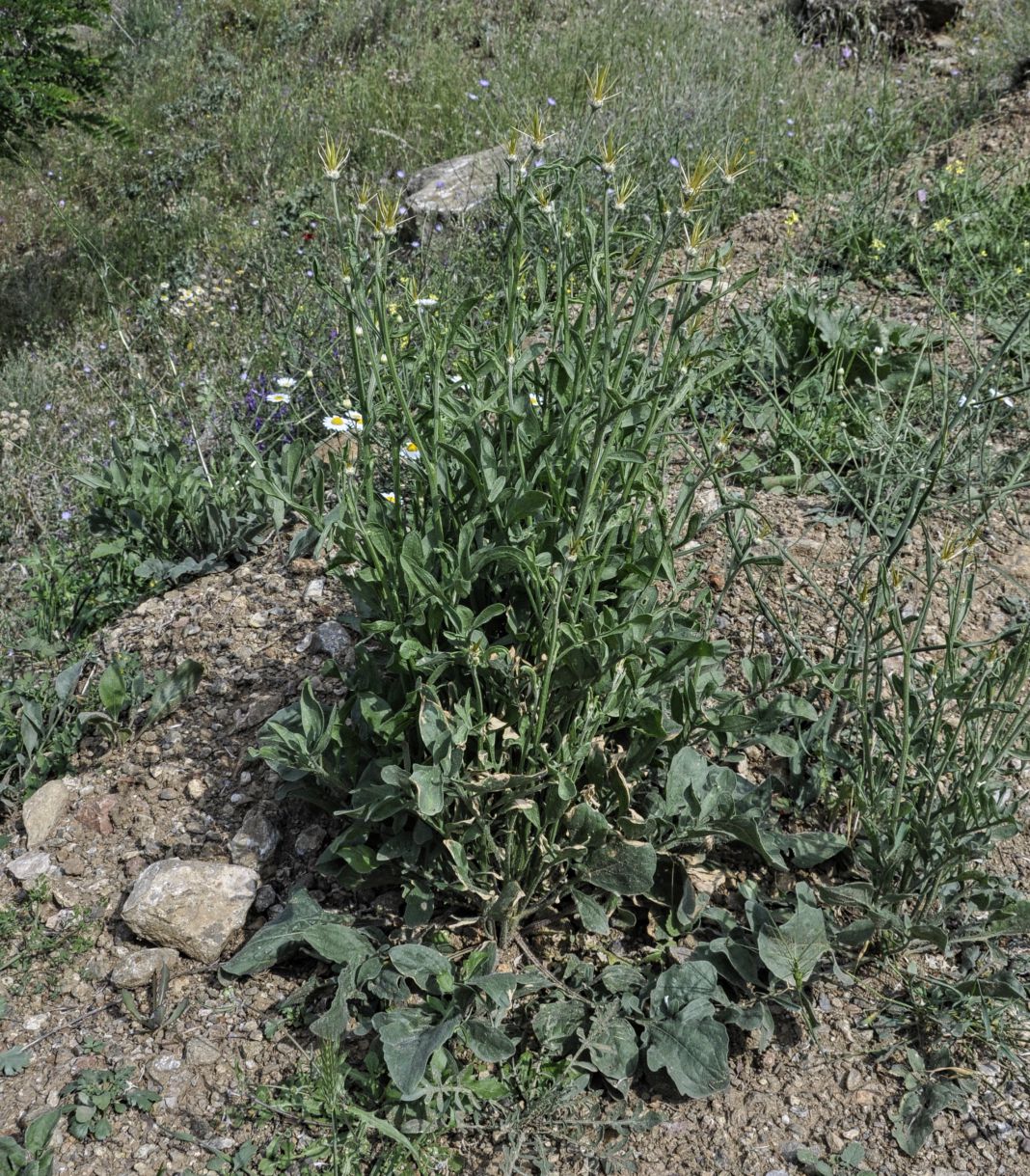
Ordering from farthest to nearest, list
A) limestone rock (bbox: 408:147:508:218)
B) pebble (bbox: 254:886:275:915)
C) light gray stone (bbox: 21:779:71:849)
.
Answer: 1. limestone rock (bbox: 408:147:508:218)
2. light gray stone (bbox: 21:779:71:849)
3. pebble (bbox: 254:886:275:915)

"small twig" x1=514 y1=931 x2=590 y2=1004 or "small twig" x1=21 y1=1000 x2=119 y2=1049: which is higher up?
"small twig" x1=21 y1=1000 x2=119 y2=1049

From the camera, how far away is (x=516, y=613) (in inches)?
92.4

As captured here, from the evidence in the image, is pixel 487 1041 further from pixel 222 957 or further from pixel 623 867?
→ pixel 222 957

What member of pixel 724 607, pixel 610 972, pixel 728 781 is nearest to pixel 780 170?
pixel 724 607

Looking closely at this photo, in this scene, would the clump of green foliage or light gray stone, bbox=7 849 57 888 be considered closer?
light gray stone, bbox=7 849 57 888

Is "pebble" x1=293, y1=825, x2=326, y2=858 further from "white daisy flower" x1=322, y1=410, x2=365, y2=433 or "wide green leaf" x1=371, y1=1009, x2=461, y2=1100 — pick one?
"white daisy flower" x1=322, y1=410, x2=365, y2=433

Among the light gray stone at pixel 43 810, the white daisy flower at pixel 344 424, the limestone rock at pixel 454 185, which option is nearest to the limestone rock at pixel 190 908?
the light gray stone at pixel 43 810

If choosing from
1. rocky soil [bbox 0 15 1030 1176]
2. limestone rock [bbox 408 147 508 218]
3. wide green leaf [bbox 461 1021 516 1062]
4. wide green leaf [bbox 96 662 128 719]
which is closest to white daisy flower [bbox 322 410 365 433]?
rocky soil [bbox 0 15 1030 1176]

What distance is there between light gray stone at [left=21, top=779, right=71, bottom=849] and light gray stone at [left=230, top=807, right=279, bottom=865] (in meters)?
0.52

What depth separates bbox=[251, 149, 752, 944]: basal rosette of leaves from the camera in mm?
2104

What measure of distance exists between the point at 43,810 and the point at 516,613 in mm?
1422

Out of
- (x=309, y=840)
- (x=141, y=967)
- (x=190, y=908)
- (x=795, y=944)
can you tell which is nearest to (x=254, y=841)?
(x=309, y=840)

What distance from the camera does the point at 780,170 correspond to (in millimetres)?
5422

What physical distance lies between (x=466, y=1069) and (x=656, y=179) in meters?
4.32
